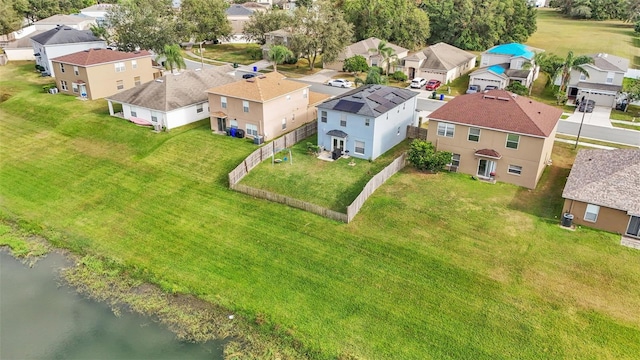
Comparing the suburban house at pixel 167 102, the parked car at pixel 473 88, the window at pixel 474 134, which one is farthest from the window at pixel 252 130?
the parked car at pixel 473 88

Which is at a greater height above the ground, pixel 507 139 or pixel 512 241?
pixel 507 139

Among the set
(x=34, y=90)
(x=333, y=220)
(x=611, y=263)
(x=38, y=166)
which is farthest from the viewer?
(x=34, y=90)

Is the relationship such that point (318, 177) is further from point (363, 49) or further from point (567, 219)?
point (363, 49)

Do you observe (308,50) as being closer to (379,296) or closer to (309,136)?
(309,136)

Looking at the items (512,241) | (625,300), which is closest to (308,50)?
(512,241)

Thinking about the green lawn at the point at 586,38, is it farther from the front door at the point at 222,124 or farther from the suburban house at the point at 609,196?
the front door at the point at 222,124

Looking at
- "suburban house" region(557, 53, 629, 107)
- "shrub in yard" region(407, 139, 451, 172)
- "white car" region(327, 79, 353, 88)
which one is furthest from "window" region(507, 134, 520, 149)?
"white car" region(327, 79, 353, 88)
